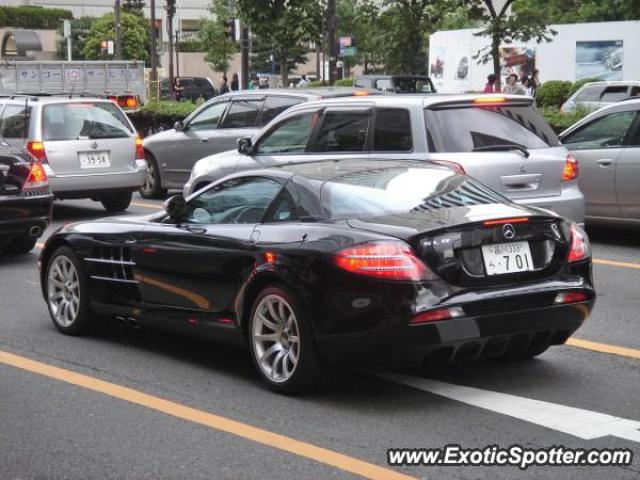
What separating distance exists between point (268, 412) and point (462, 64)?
38461 mm

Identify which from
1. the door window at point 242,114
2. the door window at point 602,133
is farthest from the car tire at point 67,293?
the door window at point 242,114

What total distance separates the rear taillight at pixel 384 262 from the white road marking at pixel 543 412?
75 cm

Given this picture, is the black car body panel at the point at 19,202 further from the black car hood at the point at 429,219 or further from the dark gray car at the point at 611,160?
the black car hood at the point at 429,219

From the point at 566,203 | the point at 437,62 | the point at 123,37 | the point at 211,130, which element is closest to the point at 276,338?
the point at 566,203

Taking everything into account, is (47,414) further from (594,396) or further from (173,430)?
(594,396)

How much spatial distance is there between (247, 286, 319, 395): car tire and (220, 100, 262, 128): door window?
9600 mm

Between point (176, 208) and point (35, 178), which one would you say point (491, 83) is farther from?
point (176, 208)

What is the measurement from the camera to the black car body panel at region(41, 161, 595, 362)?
607 cm

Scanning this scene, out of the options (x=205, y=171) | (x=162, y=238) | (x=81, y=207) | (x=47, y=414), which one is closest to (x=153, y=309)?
(x=162, y=238)

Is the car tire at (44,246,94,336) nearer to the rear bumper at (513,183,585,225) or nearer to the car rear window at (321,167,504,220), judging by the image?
the car rear window at (321,167,504,220)

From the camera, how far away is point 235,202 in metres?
7.28

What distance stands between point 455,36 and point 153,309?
37.7 m

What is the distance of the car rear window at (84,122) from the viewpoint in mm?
15359

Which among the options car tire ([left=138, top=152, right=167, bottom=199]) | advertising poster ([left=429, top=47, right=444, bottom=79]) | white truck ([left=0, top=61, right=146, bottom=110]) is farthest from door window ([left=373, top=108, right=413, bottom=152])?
advertising poster ([left=429, top=47, right=444, bottom=79])
